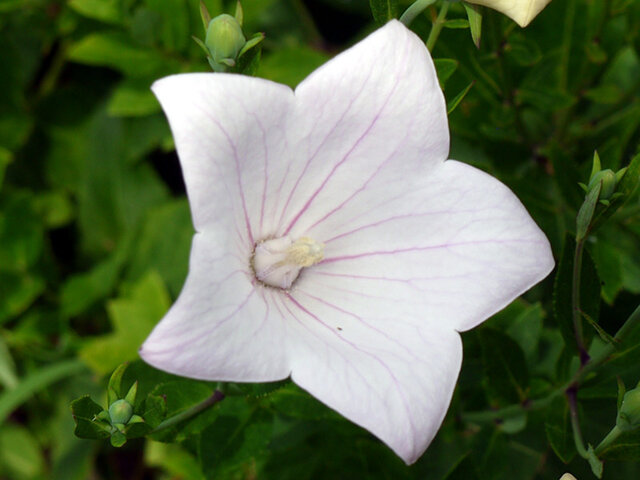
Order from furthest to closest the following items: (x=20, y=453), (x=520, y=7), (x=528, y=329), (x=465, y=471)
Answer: (x=20, y=453) < (x=528, y=329) < (x=465, y=471) < (x=520, y=7)

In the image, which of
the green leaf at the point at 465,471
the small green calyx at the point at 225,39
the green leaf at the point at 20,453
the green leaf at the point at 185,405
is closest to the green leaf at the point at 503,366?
the green leaf at the point at 465,471

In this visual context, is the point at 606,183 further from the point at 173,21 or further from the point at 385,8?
the point at 173,21

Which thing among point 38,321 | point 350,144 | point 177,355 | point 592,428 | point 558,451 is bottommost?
point 38,321

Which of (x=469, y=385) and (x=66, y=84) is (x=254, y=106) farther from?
(x=66, y=84)

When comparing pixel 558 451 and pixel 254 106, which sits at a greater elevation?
pixel 254 106

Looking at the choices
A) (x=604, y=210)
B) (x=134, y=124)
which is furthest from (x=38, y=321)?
(x=604, y=210)

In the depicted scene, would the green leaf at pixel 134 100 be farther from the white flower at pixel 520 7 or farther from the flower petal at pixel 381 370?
the white flower at pixel 520 7

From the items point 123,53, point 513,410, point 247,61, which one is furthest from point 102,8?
point 513,410

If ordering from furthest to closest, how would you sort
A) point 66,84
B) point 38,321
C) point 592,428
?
point 66,84, point 38,321, point 592,428
